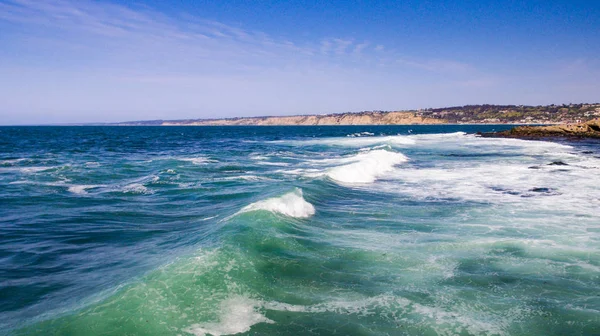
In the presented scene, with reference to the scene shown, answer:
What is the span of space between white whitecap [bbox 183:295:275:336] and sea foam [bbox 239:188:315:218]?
17.8 ft

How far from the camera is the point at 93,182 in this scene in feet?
63.1

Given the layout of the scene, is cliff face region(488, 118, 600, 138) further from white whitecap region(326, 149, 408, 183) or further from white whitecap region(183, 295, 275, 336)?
white whitecap region(183, 295, 275, 336)

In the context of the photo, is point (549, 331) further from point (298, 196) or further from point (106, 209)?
point (106, 209)

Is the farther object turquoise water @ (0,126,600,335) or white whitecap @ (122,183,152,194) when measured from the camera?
white whitecap @ (122,183,152,194)

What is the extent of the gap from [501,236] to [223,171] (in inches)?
639

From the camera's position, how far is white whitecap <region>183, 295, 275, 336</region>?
5.45 meters

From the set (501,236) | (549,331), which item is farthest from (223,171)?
(549,331)

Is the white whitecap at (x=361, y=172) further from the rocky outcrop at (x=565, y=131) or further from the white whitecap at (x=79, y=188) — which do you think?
the rocky outcrop at (x=565, y=131)

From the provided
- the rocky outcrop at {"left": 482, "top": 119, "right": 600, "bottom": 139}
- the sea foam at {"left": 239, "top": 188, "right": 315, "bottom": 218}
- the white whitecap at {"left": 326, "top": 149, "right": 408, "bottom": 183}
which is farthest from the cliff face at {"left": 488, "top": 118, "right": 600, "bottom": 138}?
the sea foam at {"left": 239, "top": 188, "right": 315, "bottom": 218}

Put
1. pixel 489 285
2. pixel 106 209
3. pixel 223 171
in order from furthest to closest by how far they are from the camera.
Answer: pixel 223 171 → pixel 106 209 → pixel 489 285

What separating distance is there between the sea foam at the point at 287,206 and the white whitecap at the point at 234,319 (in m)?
5.43

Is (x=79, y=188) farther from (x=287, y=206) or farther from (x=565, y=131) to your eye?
(x=565, y=131)

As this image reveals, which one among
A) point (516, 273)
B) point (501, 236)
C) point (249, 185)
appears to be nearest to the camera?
point (516, 273)

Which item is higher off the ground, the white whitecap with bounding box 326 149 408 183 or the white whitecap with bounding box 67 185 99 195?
the white whitecap with bounding box 67 185 99 195
